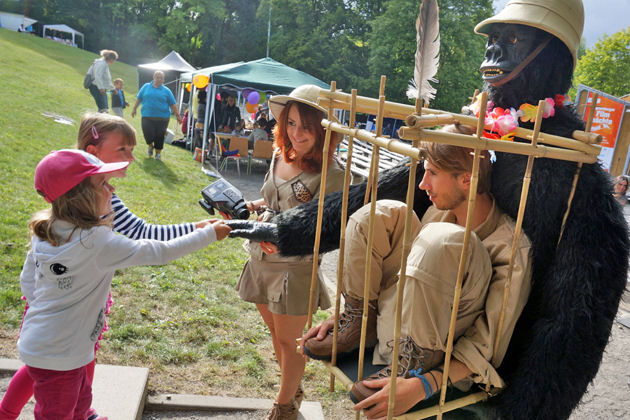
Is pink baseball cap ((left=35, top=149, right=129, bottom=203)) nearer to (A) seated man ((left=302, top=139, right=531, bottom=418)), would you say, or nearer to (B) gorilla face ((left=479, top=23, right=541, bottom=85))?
(A) seated man ((left=302, top=139, right=531, bottom=418))

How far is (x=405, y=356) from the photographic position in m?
1.40

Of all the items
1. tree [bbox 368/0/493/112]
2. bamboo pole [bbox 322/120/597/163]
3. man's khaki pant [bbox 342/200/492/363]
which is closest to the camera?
bamboo pole [bbox 322/120/597/163]

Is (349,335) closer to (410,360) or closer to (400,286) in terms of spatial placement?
(410,360)

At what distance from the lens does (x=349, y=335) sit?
1676 millimetres

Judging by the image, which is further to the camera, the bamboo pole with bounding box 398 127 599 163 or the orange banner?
the orange banner

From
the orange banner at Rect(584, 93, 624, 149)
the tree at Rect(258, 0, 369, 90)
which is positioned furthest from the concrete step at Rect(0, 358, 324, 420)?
the tree at Rect(258, 0, 369, 90)

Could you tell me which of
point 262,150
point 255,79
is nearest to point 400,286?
point 262,150

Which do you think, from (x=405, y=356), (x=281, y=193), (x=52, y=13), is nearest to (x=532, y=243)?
(x=405, y=356)

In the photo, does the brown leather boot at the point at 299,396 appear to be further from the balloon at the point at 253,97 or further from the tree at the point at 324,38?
the tree at the point at 324,38

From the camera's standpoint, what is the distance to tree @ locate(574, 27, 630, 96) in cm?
1997

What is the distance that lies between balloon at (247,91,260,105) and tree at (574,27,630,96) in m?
17.2

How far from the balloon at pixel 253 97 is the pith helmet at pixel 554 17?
9.17 meters

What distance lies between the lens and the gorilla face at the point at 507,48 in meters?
1.69

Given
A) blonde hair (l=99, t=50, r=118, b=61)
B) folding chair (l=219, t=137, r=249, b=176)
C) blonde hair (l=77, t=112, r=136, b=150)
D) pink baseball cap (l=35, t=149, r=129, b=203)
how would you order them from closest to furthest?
pink baseball cap (l=35, t=149, r=129, b=203) → blonde hair (l=77, t=112, r=136, b=150) → blonde hair (l=99, t=50, r=118, b=61) → folding chair (l=219, t=137, r=249, b=176)
